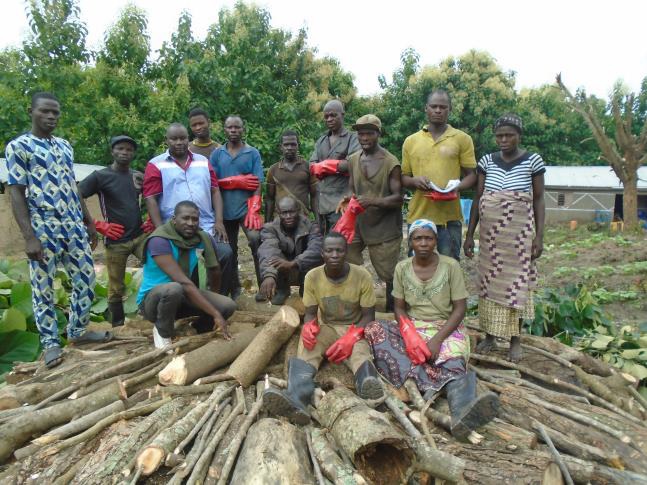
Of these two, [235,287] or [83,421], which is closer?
[83,421]

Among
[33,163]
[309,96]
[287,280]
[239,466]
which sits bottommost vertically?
[239,466]

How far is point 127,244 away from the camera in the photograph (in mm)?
5020

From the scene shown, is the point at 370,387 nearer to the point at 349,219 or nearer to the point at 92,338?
the point at 349,219

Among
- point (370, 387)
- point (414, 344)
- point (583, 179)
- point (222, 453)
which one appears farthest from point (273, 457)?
point (583, 179)

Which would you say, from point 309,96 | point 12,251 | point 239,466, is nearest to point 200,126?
point 239,466

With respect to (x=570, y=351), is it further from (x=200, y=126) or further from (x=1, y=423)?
(x=1, y=423)

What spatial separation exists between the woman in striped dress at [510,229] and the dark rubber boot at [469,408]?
112 centimetres

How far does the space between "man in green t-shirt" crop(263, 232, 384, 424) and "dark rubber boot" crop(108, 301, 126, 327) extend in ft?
8.48

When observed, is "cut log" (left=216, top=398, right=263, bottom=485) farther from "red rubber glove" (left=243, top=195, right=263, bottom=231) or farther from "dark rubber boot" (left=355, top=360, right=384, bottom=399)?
"red rubber glove" (left=243, top=195, right=263, bottom=231)

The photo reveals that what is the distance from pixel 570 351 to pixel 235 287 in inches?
135

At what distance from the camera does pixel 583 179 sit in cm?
2239

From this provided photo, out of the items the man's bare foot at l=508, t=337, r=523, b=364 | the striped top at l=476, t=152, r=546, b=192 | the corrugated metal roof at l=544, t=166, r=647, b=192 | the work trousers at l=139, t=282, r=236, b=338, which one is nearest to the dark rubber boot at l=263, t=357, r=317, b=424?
the work trousers at l=139, t=282, r=236, b=338

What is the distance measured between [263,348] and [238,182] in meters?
2.09

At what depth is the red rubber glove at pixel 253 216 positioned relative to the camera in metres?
5.15
